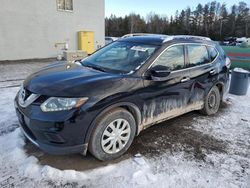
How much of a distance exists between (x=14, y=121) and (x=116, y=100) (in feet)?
7.52

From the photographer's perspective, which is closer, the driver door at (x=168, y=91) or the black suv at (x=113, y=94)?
the black suv at (x=113, y=94)

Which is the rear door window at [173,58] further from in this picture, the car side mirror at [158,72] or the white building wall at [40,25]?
the white building wall at [40,25]

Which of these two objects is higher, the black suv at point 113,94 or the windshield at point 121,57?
the windshield at point 121,57

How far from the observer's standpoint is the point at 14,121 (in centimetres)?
405

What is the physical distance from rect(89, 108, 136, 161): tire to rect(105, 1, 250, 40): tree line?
49.7 m

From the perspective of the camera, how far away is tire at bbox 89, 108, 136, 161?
278 centimetres

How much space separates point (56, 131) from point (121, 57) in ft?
5.60

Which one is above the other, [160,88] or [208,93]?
[160,88]

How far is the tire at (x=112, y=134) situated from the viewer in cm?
278

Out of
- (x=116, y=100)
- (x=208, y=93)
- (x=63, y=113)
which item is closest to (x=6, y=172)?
(x=63, y=113)

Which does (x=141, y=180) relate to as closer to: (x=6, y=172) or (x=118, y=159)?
(x=118, y=159)

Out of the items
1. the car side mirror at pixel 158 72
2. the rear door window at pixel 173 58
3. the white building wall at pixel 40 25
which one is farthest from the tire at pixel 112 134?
the white building wall at pixel 40 25

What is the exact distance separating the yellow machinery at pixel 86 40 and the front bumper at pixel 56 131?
1282 centimetres

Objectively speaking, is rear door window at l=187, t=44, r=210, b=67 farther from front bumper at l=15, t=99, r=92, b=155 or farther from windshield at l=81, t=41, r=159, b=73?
front bumper at l=15, t=99, r=92, b=155
